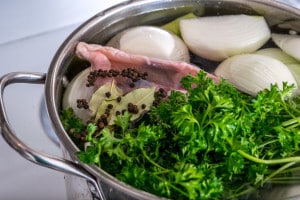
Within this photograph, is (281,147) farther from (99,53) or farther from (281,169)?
(99,53)

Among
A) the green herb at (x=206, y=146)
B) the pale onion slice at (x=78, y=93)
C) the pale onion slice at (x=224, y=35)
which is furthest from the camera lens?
the pale onion slice at (x=224, y=35)

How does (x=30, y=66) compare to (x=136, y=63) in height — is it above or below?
below

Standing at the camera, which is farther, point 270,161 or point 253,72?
point 253,72

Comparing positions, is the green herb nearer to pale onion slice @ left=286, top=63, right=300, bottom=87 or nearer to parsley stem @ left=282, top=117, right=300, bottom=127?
parsley stem @ left=282, top=117, right=300, bottom=127

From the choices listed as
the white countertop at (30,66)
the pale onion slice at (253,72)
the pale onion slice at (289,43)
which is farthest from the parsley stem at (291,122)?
the white countertop at (30,66)

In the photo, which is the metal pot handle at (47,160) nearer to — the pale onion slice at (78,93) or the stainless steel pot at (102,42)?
the stainless steel pot at (102,42)

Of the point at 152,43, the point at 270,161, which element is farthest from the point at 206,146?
the point at 152,43

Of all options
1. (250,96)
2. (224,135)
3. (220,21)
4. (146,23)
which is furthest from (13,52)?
(224,135)

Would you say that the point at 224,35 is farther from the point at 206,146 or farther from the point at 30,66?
the point at 30,66
